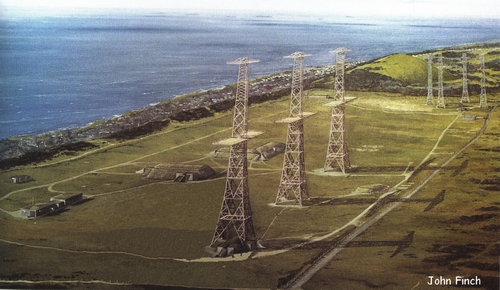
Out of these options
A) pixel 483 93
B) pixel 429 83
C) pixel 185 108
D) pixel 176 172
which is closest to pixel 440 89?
pixel 429 83

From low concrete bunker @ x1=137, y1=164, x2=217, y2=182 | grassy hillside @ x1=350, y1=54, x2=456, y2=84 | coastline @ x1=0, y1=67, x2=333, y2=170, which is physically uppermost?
grassy hillside @ x1=350, y1=54, x2=456, y2=84

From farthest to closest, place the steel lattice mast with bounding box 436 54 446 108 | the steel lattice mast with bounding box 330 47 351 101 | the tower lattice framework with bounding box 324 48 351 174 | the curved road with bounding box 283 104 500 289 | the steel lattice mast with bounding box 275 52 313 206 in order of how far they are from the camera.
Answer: the steel lattice mast with bounding box 436 54 446 108, the tower lattice framework with bounding box 324 48 351 174, the steel lattice mast with bounding box 330 47 351 101, the steel lattice mast with bounding box 275 52 313 206, the curved road with bounding box 283 104 500 289

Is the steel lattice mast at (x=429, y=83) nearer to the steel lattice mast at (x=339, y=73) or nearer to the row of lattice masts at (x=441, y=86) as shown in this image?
the row of lattice masts at (x=441, y=86)

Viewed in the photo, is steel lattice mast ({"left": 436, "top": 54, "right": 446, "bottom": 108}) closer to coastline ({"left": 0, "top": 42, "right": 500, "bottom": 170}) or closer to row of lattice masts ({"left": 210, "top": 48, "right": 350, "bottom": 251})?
coastline ({"left": 0, "top": 42, "right": 500, "bottom": 170})

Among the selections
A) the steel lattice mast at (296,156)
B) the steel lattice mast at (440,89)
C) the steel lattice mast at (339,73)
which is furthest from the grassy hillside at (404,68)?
the steel lattice mast at (296,156)

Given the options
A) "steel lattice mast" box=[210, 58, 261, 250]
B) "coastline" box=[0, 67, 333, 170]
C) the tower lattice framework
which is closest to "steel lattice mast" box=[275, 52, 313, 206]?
the tower lattice framework

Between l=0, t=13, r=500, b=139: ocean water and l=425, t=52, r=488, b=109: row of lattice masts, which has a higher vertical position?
l=0, t=13, r=500, b=139: ocean water
